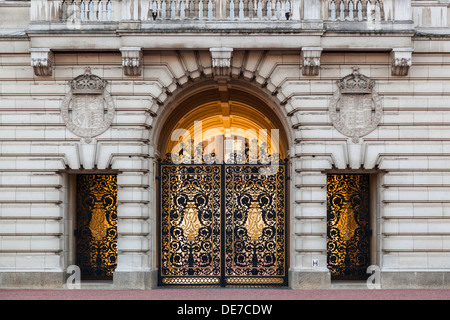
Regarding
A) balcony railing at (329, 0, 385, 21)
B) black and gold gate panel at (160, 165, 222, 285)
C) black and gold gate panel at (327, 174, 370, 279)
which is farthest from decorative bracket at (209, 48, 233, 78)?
black and gold gate panel at (327, 174, 370, 279)

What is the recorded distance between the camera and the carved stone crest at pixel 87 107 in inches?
819

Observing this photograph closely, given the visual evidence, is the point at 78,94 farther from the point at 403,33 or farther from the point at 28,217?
the point at 403,33

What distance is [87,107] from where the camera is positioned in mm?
20875

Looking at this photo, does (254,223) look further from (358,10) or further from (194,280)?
(358,10)

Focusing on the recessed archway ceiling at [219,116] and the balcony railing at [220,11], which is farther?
the recessed archway ceiling at [219,116]

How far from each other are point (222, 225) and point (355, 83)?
5.42m

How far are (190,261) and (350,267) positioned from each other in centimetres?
454

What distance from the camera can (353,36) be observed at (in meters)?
20.5

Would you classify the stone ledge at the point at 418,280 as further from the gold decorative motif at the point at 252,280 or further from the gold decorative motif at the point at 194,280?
the gold decorative motif at the point at 194,280

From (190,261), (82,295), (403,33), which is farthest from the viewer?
(190,261)

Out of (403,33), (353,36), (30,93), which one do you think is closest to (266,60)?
(353,36)

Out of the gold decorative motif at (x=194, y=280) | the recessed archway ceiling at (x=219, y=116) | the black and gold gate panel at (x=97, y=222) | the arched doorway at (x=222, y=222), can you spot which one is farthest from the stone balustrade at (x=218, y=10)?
the gold decorative motif at (x=194, y=280)

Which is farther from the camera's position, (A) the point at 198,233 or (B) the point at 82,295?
(A) the point at 198,233

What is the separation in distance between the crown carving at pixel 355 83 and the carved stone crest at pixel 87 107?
6.30 meters
